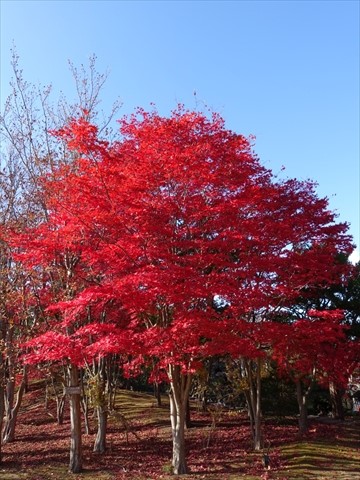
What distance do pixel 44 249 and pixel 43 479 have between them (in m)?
6.27

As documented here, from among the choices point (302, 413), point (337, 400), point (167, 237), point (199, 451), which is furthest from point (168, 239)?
point (337, 400)

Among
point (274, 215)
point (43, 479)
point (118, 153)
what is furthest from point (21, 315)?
point (274, 215)

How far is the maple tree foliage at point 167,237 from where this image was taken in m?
10.9

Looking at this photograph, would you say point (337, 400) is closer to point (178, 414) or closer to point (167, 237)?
point (178, 414)

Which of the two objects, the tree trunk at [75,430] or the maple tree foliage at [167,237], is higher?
the maple tree foliage at [167,237]

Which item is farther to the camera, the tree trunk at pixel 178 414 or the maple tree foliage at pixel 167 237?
the tree trunk at pixel 178 414

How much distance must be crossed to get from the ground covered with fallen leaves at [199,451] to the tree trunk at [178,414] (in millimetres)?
437

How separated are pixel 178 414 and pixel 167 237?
17.1 ft

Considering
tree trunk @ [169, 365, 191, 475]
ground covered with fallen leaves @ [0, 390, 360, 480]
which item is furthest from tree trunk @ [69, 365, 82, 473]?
tree trunk @ [169, 365, 191, 475]

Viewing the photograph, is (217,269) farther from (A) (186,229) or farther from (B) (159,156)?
(B) (159,156)

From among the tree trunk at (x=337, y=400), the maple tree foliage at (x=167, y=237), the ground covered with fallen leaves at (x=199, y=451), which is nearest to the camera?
the maple tree foliage at (x=167, y=237)

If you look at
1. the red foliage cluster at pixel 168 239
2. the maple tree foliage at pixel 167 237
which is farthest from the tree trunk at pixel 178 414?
the red foliage cluster at pixel 168 239

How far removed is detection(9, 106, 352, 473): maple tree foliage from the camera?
10.9 metres

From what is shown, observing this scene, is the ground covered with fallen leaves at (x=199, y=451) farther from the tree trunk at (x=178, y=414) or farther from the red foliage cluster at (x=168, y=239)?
the red foliage cluster at (x=168, y=239)
